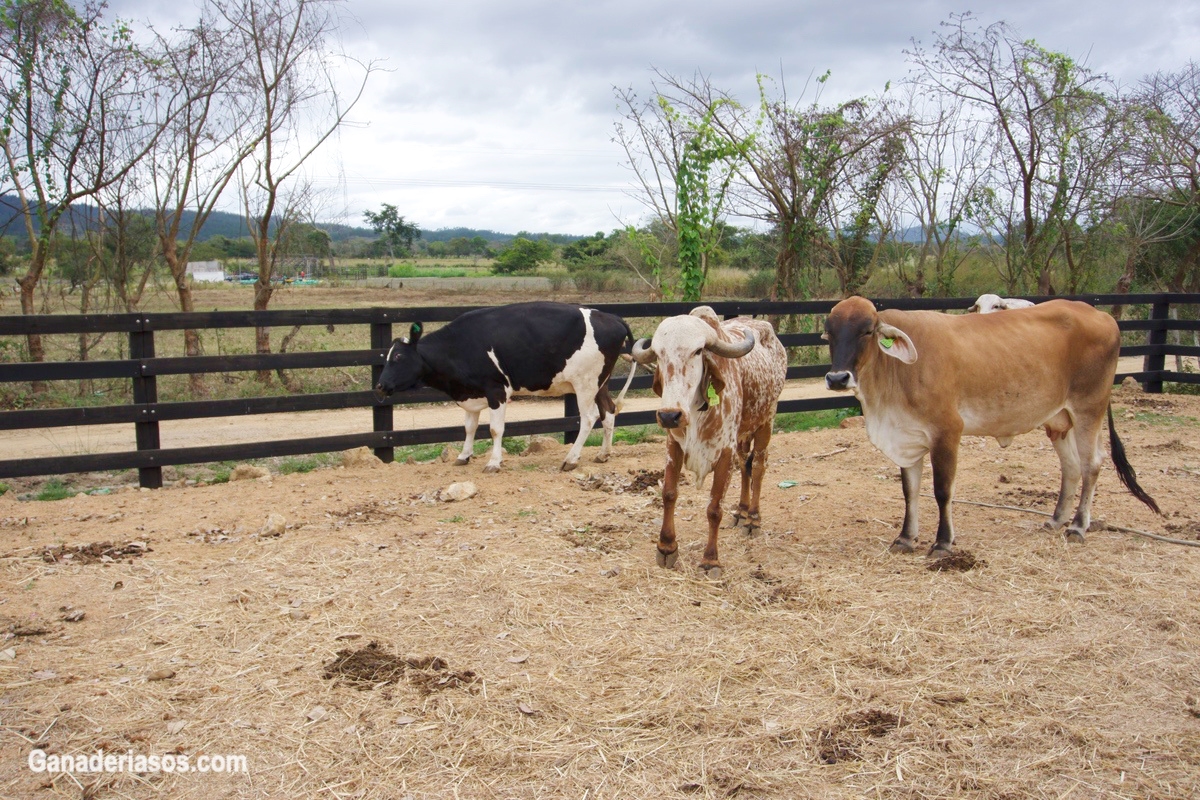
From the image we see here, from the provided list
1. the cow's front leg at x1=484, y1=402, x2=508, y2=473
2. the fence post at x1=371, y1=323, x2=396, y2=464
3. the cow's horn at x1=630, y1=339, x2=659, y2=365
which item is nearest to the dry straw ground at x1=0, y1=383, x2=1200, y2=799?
the cow's front leg at x1=484, y1=402, x2=508, y2=473

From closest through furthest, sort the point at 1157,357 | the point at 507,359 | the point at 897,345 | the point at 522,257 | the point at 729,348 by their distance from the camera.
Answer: the point at 729,348
the point at 897,345
the point at 507,359
the point at 1157,357
the point at 522,257

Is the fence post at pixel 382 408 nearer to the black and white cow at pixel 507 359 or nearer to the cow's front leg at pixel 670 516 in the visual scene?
the black and white cow at pixel 507 359

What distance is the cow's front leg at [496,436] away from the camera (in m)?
8.27

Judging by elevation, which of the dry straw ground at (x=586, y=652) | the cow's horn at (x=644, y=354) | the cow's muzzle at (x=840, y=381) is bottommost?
the dry straw ground at (x=586, y=652)

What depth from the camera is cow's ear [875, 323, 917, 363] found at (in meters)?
5.66

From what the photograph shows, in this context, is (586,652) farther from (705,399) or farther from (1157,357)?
(1157,357)

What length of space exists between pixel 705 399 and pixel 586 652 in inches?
71.5

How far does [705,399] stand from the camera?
5.49 meters

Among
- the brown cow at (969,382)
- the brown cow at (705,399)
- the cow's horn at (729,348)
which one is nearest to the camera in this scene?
the brown cow at (705,399)

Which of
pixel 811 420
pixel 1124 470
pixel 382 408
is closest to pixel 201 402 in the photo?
pixel 382 408

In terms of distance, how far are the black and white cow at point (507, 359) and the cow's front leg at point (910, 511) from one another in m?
3.27

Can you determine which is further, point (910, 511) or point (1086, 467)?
point (1086, 467)

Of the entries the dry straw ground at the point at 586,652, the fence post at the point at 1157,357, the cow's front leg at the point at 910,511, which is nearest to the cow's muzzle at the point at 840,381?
the cow's front leg at the point at 910,511

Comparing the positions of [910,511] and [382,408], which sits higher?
[382,408]
